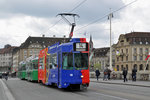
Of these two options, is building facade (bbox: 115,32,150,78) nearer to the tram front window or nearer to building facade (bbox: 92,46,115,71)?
building facade (bbox: 92,46,115,71)

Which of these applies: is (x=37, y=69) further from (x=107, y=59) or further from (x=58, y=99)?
(x=107, y=59)

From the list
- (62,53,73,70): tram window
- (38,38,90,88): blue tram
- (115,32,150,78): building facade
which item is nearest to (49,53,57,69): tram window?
(38,38,90,88): blue tram

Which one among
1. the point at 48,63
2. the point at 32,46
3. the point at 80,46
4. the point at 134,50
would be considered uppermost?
the point at 32,46

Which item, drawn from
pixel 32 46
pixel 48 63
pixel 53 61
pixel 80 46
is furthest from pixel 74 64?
pixel 32 46

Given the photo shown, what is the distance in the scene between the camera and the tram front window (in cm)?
1797

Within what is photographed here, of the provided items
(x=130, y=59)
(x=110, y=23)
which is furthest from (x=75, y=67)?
(x=130, y=59)

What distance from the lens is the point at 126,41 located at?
11331 cm

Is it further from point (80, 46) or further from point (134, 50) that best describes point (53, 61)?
point (134, 50)

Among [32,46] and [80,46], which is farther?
[32,46]

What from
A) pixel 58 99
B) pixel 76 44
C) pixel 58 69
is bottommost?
pixel 58 99

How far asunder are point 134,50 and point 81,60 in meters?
95.2

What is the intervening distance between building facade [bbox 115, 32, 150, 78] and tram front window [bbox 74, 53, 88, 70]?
297ft

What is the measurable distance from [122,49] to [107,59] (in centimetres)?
2710

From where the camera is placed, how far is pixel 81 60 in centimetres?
1808
